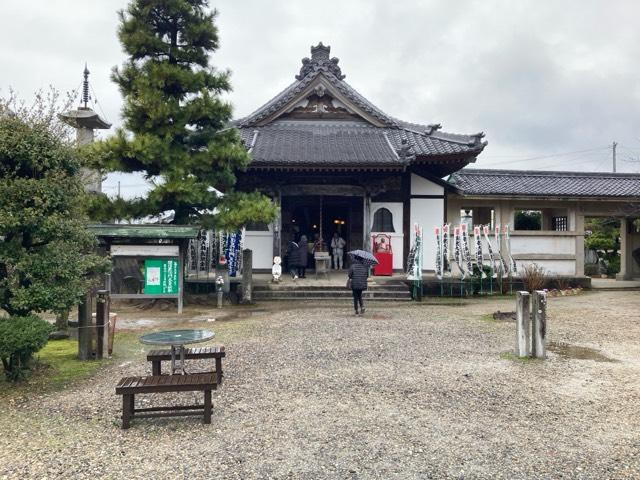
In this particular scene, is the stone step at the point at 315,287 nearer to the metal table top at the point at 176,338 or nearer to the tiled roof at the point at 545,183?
the tiled roof at the point at 545,183

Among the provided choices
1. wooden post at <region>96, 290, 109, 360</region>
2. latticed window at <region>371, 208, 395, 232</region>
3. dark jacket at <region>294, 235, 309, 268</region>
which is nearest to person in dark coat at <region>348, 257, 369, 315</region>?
dark jacket at <region>294, 235, 309, 268</region>

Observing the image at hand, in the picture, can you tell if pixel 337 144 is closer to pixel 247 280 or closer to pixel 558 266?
pixel 247 280

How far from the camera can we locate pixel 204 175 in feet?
44.5

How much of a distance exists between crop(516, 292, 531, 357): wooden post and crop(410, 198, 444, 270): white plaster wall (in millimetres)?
10559

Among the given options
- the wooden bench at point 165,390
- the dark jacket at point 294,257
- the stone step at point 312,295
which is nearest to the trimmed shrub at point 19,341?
the wooden bench at point 165,390

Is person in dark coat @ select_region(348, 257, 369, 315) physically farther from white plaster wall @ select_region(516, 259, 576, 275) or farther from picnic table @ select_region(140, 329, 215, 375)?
white plaster wall @ select_region(516, 259, 576, 275)

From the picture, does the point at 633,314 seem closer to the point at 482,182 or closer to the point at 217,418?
the point at 482,182

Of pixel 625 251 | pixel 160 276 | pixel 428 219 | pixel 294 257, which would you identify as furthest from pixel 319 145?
pixel 625 251

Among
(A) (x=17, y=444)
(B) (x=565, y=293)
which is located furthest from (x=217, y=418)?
(B) (x=565, y=293)

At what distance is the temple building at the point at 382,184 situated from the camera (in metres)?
16.8

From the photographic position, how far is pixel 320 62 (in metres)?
21.7

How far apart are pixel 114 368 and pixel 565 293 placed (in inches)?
579

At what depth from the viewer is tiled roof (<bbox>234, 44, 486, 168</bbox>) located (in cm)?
1606

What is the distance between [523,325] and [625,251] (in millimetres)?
16581
